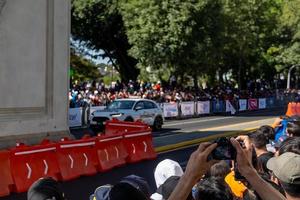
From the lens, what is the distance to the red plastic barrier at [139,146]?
16034 mm

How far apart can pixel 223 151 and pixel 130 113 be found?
21279 millimetres

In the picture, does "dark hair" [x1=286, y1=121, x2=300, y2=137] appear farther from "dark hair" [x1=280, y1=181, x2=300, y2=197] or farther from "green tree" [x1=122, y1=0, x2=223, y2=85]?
"green tree" [x1=122, y1=0, x2=223, y2=85]

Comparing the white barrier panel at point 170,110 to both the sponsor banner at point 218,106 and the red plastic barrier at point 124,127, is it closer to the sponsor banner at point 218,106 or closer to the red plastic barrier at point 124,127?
the sponsor banner at point 218,106

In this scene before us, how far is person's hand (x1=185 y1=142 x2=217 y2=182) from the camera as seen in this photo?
3.15m

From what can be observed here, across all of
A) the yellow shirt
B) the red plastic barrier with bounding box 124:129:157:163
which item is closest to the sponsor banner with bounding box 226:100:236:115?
the red plastic barrier with bounding box 124:129:157:163

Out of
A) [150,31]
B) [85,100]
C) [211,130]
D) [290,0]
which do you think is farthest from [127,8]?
[290,0]

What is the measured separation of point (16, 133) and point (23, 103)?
98 centimetres

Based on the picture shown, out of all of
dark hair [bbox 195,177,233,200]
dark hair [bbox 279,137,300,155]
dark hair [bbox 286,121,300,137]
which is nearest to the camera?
dark hair [bbox 195,177,233,200]

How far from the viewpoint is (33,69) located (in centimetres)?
1555

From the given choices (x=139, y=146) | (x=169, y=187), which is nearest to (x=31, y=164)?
(x=139, y=146)

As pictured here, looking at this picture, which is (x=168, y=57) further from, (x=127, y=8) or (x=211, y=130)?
(x=211, y=130)

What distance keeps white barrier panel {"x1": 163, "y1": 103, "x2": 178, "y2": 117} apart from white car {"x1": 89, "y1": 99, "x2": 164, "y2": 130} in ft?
22.2

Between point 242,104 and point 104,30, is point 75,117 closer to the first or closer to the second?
point 242,104

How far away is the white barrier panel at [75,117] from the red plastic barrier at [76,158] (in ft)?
41.8
